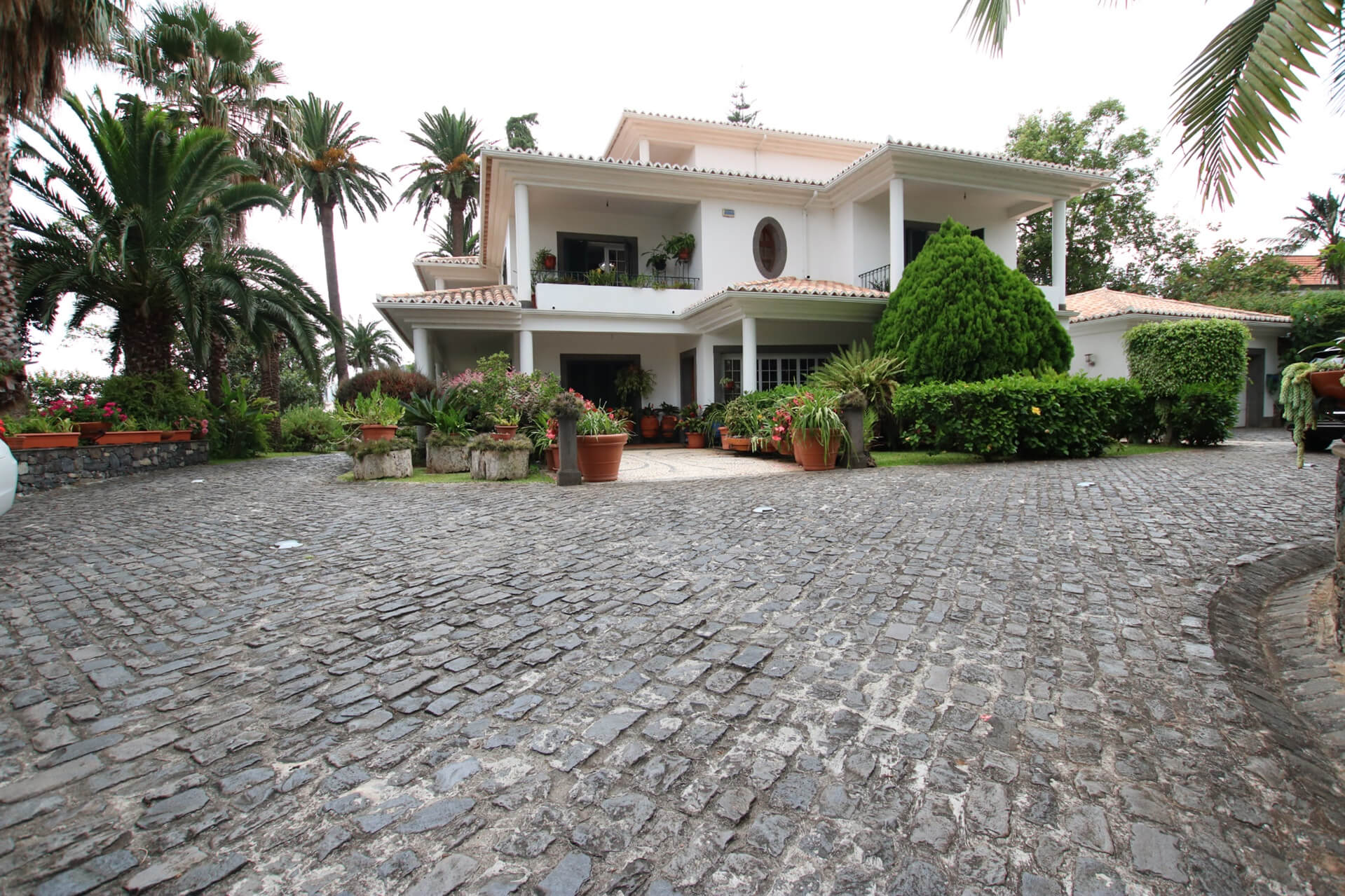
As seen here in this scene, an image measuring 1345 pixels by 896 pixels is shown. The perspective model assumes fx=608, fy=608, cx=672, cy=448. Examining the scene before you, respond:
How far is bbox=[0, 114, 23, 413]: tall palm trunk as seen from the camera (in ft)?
29.6

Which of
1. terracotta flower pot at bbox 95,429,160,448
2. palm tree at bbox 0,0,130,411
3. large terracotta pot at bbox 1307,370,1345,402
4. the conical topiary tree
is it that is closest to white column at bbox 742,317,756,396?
the conical topiary tree

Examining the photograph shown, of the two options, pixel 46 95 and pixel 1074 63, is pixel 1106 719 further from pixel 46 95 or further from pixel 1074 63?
pixel 46 95

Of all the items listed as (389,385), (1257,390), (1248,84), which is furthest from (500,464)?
(1257,390)

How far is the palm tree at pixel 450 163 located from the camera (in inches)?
955

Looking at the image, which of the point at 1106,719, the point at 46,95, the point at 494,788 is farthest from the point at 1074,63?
the point at 46,95

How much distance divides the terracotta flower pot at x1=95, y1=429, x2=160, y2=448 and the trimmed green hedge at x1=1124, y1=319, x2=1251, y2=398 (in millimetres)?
18078

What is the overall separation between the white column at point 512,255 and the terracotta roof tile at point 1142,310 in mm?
13725

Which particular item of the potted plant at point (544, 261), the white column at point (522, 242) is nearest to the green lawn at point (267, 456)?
the white column at point (522, 242)

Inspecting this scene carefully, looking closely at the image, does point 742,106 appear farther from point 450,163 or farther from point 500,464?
point 500,464

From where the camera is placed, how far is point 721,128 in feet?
52.5

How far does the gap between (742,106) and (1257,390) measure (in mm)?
24633

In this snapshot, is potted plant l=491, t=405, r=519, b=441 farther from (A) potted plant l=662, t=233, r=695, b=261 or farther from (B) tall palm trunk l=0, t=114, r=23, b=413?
(B) tall palm trunk l=0, t=114, r=23, b=413

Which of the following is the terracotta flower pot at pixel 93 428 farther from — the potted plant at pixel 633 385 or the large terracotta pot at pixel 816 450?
the large terracotta pot at pixel 816 450

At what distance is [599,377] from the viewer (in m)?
15.3
